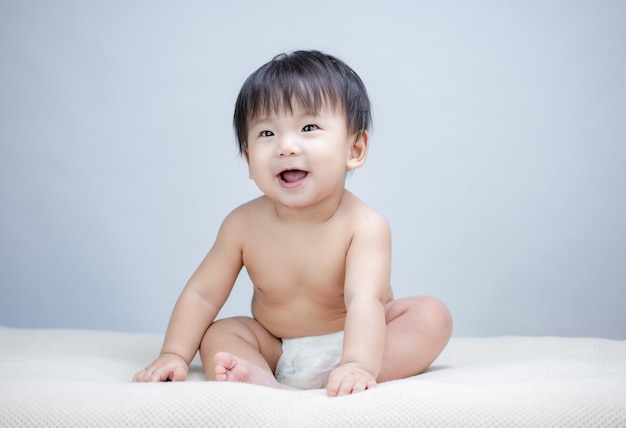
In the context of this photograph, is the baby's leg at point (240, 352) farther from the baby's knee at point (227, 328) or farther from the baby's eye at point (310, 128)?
the baby's eye at point (310, 128)

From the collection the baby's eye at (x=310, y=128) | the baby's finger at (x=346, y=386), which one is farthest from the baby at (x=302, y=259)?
the baby's finger at (x=346, y=386)

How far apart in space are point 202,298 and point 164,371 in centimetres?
23

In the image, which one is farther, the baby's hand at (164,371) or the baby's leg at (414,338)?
the baby's leg at (414,338)

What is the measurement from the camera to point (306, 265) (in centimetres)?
168

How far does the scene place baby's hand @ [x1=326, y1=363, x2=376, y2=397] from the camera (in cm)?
130

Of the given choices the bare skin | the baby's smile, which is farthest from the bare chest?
the baby's smile

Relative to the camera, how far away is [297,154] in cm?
158

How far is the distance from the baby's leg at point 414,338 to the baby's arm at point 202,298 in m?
0.34

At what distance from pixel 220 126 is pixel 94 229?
A: 0.57 metres

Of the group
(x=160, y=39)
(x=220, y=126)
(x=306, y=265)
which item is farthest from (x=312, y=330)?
(x=160, y=39)

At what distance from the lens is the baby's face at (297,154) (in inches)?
62.5

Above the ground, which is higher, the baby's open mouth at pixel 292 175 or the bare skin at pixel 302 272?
the baby's open mouth at pixel 292 175

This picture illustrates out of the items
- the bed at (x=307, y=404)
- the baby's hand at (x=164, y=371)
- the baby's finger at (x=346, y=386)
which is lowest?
the bed at (x=307, y=404)

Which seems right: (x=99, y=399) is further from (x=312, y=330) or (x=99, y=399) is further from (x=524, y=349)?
(x=524, y=349)
